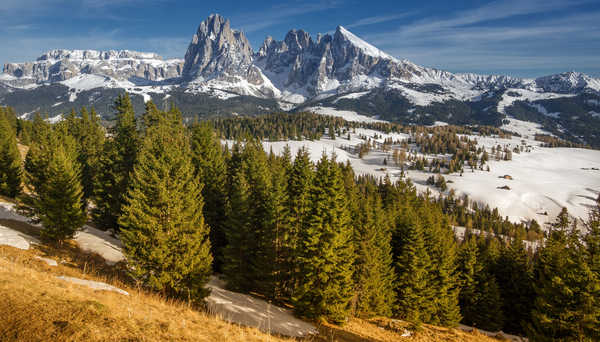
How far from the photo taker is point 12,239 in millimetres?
23703

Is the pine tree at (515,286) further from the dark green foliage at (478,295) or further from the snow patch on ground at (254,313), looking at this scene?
the snow patch on ground at (254,313)

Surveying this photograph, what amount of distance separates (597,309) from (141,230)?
33607 millimetres

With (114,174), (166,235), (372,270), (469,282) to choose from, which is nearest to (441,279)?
(469,282)

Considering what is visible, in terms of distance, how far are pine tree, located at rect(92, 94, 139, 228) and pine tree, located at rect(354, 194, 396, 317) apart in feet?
91.5

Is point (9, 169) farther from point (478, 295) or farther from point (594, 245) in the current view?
point (478, 295)

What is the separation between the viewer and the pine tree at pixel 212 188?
38.4m

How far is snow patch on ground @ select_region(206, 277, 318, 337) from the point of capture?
23.3 meters

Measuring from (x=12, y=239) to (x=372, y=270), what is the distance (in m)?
32.7

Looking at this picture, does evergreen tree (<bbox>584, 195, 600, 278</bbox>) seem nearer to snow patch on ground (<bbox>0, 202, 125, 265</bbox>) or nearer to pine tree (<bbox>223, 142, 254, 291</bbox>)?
pine tree (<bbox>223, 142, 254, 291</bbox>)

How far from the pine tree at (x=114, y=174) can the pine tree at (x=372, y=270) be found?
27.9 m

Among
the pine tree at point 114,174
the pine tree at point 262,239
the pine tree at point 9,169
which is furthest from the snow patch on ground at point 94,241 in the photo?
the pine tree at point 262,239

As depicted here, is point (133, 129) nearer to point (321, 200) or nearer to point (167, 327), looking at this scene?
point (321, 200)

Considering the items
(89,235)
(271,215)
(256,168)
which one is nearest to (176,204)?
(271,215)

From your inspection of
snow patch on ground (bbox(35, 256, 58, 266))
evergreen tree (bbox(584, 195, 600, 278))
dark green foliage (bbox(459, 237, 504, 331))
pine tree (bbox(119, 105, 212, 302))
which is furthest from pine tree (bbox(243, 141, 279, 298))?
dark green foliage (bbox(459, 237, 504, 331))
